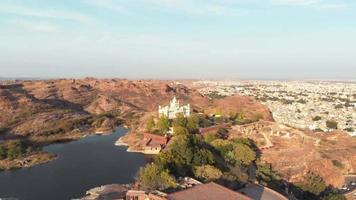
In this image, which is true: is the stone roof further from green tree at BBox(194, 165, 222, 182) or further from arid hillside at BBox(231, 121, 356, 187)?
arid hillside at BBox(231, 121, 356, 187)

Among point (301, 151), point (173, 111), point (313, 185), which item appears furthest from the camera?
point (173, 111)

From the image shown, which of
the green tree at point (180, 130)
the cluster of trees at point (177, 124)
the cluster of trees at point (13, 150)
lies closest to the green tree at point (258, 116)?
the cluster of trees at point (177, 124)

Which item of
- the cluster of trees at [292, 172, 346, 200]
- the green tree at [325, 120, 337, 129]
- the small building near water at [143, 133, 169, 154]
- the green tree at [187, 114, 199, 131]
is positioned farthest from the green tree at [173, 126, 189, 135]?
the green tree at [325, 120, 337, 129]

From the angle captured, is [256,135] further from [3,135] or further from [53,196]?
[3,135]

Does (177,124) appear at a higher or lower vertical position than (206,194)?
lower

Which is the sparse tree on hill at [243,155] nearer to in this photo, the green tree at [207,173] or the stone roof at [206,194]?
the green tree at [207,173]

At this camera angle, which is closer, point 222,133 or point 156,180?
point 156,180

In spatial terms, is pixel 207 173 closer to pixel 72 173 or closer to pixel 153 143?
pixel 72 173

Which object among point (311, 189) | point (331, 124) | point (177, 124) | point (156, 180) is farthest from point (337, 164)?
point (331, 124)
